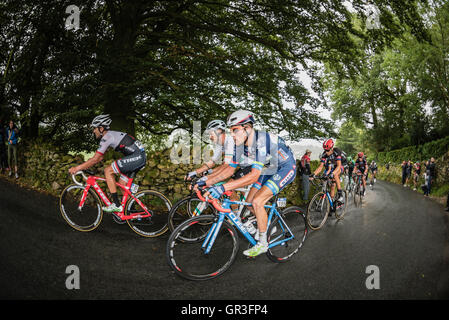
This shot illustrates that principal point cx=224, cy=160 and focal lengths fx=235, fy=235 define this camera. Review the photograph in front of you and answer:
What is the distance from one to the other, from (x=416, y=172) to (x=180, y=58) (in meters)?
17.8

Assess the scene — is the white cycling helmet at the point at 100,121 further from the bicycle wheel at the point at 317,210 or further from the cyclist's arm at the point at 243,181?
the bicycle wheel at the point at 317,210

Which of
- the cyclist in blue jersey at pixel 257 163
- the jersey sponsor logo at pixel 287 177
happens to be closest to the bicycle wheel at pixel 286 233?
the cyclist in blue jersey at pixel 257 163

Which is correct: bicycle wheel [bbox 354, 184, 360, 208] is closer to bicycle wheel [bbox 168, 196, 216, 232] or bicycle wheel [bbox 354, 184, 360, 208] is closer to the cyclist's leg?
bicycle wheel [bbox 168, 196, 216, 232]

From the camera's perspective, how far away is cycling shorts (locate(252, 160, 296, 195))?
3.73m

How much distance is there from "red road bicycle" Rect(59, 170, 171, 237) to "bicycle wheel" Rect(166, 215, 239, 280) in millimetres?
1906

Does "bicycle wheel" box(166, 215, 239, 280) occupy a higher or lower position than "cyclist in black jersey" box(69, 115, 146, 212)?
lower

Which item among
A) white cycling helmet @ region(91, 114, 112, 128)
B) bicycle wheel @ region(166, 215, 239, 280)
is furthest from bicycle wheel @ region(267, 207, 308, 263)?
white cycling helmet @ region(91, 114, 112, 128)

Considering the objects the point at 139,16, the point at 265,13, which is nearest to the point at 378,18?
the point at 265,13

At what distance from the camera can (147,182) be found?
7.09m

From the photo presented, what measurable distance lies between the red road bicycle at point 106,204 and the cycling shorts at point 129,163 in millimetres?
182

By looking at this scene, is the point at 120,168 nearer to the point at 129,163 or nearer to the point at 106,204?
the point at 129,163

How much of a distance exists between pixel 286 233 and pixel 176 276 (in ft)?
6.42

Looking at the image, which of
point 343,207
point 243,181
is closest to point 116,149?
point 243,181
